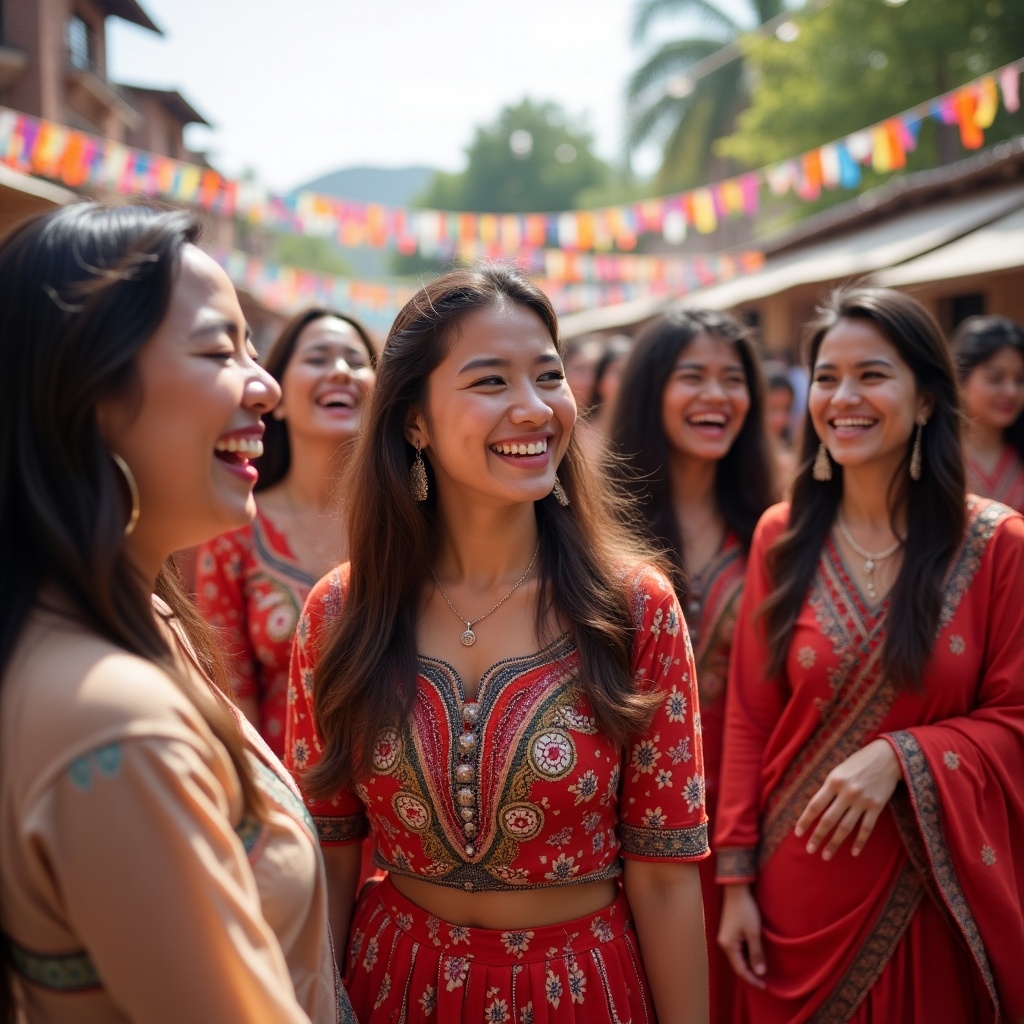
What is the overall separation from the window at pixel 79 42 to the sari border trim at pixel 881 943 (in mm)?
19499

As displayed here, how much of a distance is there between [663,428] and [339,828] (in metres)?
1.80

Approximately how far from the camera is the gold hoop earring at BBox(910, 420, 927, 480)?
8.34ft

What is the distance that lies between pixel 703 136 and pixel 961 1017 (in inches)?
1078

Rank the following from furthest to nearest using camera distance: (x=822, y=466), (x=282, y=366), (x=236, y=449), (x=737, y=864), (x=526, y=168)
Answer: (x=526, y=168) < (x=282, y=366) < (x=822, y=466) < (x=737, y=864) < (x=236, y=449)

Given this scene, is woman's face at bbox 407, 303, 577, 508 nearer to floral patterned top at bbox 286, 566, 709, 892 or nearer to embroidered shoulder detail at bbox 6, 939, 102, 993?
floral patterned top at bbox 286, 566, 709, 892

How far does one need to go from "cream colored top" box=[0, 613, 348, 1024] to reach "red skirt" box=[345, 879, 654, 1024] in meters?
0.73

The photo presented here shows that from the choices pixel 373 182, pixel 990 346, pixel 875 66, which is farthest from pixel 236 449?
pixel 373 182

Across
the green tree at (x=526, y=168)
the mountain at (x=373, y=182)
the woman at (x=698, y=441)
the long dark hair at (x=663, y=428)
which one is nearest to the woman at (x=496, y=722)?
the woman at (x=698, y=441)

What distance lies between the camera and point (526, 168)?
5009 centimetres

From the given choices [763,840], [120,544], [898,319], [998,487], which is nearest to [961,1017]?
[763,840]

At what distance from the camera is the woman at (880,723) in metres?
2.23

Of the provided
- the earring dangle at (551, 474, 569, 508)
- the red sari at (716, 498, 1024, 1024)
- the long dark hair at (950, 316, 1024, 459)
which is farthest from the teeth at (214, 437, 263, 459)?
the long dark hair at (950, 316, 1024, 459)

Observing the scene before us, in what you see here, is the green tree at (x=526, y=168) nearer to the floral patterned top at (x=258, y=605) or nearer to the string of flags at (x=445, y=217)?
the string of flags at (x=445, y=217)

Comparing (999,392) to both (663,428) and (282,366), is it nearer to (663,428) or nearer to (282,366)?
(663,428)
